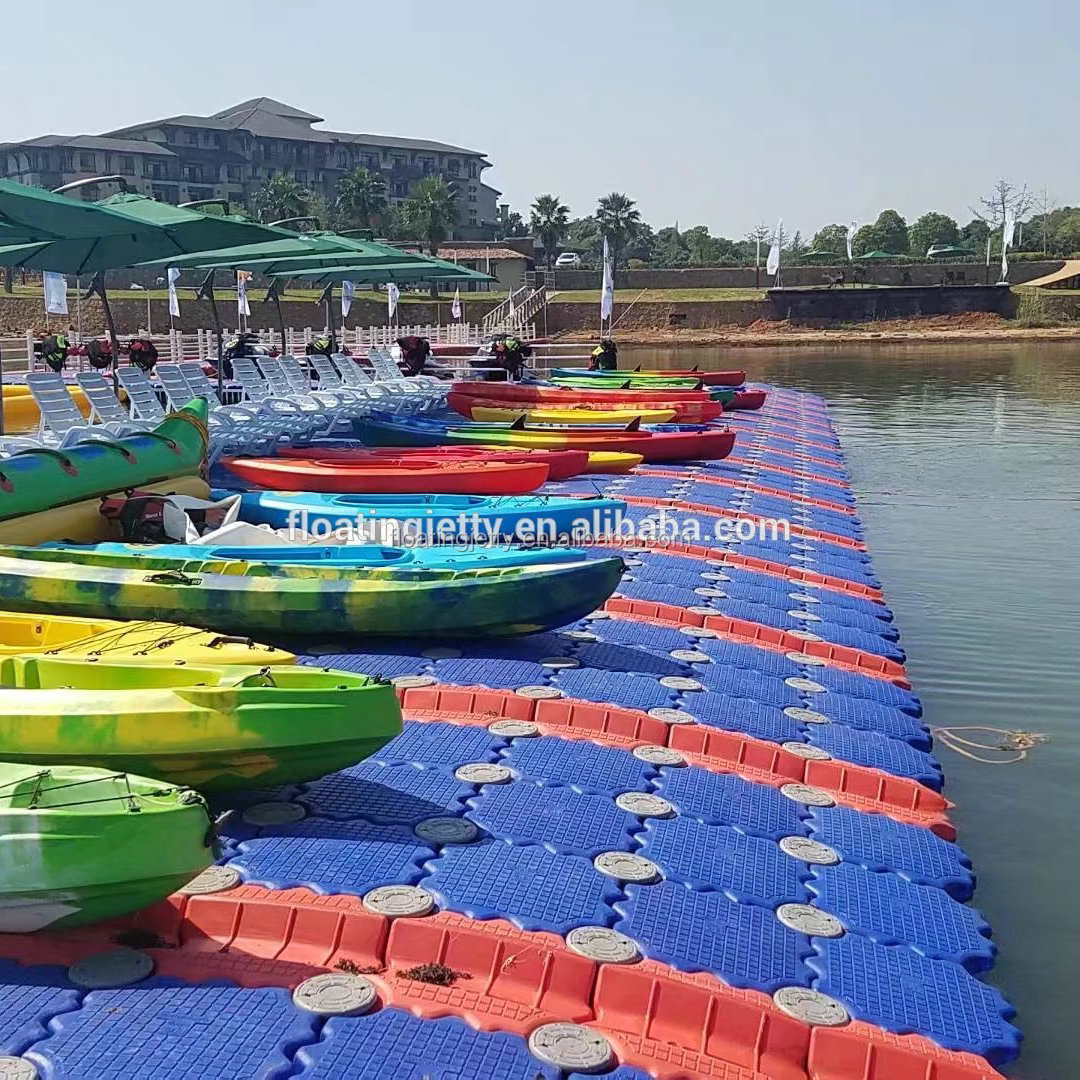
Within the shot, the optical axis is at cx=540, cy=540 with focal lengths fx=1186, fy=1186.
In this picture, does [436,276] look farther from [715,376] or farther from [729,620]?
[729,620]

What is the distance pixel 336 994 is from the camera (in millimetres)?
3607

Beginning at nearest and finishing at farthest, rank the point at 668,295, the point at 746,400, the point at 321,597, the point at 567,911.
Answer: the point at 567,911
the point at 321,597
the point at 746,400
the point at 668,295

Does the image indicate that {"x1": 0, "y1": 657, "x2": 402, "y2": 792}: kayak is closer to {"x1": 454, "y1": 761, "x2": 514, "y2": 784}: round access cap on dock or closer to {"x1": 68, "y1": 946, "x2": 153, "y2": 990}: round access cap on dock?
{"x1": 454, "y1": 761, "x2": 514, "y2": 784}: round access cap on dock

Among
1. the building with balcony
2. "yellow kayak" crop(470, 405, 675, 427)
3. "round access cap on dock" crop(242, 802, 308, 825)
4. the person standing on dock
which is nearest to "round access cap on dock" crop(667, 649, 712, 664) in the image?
"round access cap on dock" crop(242, 802, 308, 825)

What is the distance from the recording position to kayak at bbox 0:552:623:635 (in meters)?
6.52

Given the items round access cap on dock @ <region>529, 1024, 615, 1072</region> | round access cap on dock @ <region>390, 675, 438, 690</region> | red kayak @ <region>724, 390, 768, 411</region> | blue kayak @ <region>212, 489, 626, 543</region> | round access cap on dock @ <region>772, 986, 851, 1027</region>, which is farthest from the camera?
red kayak @ <region>724, 390, 768, 411</region>

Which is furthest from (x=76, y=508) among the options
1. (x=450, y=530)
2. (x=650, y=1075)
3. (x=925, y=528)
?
(x=925, y=528)

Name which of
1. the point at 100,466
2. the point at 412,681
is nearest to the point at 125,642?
the point at 412,681

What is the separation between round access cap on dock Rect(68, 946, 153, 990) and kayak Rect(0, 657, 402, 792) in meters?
0.82

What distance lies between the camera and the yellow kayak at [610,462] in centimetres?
1359

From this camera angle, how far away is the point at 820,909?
181 inches

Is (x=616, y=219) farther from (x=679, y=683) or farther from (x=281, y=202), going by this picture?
(x=679, y=683)

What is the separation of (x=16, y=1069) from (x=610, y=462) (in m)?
10.9

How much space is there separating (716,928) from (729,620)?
13.6 feet
